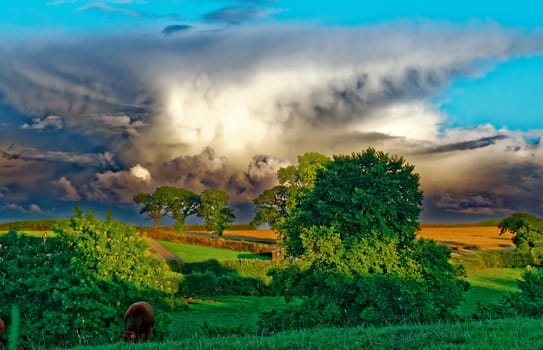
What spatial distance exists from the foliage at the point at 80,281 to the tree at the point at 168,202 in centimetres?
7775

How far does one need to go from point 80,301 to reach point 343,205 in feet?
40.0

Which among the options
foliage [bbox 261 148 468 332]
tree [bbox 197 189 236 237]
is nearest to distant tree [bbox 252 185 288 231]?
tree [bbox 197 189 236 237]

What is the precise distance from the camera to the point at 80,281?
1797cm

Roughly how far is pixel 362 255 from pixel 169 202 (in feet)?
255

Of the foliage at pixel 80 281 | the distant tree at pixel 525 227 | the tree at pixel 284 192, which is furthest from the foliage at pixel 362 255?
the distant tree at pixel 525 227

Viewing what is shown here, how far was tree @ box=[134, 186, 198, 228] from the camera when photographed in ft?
317

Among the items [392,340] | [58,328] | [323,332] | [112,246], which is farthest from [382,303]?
[58,328]

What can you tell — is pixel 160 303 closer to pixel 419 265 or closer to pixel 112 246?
pixel 112 246

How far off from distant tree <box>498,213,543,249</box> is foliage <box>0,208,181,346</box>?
62919 millimetres

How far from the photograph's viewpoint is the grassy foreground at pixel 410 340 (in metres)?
11.6

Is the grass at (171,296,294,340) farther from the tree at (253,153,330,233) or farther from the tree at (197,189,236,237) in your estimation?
the tree at (197,189,236,237)

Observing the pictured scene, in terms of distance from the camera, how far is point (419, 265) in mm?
23359

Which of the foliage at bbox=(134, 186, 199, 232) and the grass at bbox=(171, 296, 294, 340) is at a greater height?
the foliage at bbox=(134, 186, 199, 232)

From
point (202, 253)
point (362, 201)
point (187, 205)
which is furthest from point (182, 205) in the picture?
point (362, 201)
